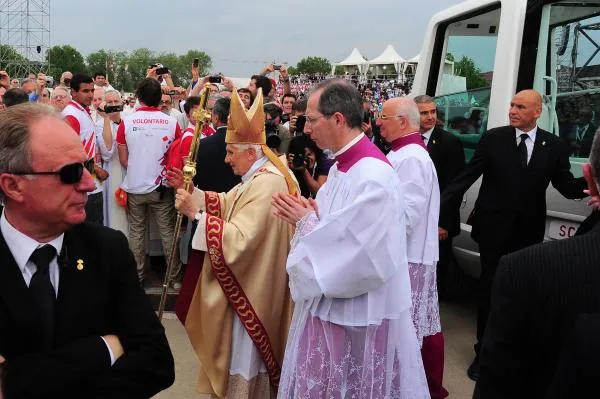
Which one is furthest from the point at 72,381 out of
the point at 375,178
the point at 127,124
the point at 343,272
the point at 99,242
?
the point at 127,124

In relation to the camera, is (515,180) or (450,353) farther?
(450,353)

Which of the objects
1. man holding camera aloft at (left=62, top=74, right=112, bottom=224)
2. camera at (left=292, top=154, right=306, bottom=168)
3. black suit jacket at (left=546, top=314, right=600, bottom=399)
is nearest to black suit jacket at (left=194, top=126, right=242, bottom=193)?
camera at (left=292, top=154, right=306, bottom=168)

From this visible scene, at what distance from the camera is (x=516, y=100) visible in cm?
406

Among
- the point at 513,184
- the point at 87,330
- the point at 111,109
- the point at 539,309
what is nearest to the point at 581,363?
the point at 539,309

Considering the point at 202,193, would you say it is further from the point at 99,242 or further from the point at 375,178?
the point at 99,242

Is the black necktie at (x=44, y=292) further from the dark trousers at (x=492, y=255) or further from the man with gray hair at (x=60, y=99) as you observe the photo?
the man with gray hair at (x=60, y=99)

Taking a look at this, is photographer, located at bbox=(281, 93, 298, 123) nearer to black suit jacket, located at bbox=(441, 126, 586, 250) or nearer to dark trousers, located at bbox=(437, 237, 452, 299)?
dark trousers, located at bbox=(437, 237, 452, 299)

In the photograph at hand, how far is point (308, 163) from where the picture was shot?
4957 mm

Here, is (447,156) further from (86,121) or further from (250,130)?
(86,121)

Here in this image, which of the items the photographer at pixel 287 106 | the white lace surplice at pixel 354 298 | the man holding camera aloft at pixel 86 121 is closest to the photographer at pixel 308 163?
the man holding camera aloft at pixel 86 121

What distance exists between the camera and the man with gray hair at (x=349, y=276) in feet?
8.34

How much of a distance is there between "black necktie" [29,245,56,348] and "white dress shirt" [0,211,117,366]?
0.04 ft

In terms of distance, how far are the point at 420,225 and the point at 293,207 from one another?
4.33 ft

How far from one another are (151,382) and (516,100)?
3236 mm
